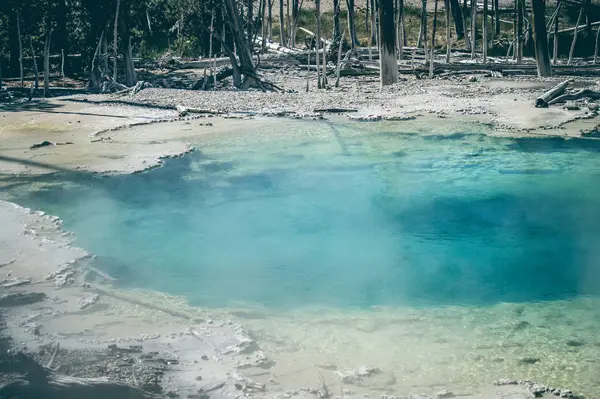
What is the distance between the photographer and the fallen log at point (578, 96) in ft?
60.8

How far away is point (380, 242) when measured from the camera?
1020 centimetres

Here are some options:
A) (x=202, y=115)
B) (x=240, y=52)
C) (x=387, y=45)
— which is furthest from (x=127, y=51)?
(x=387, y=45)

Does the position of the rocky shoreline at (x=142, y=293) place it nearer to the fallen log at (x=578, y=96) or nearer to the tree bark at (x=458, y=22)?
the fallen log at (x=578, y=96)

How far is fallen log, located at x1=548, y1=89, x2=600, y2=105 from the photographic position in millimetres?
18547

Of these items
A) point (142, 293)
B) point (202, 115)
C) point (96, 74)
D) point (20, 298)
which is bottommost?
point (142, 293)

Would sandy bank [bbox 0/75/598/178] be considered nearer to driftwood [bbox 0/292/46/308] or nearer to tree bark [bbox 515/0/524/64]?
tree bark [bbox 515/0/524/64]

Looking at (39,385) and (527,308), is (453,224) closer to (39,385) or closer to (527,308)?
(527,308)

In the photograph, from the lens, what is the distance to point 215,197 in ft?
40.2

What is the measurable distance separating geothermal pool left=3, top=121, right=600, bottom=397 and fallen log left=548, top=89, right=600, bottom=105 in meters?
3.35

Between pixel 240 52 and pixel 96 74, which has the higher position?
pixel 240 52

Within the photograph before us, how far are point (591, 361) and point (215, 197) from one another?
23.5 ft

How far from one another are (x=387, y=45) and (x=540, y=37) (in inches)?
179

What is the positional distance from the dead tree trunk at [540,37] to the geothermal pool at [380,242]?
7751 mm

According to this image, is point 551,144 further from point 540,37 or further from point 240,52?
point 240,52
